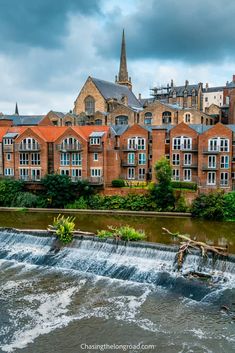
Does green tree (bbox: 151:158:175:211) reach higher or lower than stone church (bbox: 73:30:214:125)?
lower

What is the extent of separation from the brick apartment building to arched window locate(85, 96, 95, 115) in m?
21.0

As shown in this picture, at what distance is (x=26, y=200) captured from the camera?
4297 centimetres

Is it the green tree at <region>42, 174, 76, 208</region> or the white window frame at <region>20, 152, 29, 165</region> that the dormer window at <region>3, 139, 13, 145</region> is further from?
the green tree at <region>42, 174, 76, 208</region>

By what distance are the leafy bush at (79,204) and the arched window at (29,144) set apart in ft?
30.9

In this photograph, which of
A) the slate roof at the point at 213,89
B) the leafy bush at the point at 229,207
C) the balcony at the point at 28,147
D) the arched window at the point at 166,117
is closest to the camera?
the leafy bush at the point at 229,207

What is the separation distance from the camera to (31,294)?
2062 cm

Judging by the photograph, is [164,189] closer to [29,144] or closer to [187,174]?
[187,174]

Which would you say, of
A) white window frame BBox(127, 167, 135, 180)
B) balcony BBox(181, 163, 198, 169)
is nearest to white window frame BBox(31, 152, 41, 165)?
white window frame BBox(127, 167, 135, 180)

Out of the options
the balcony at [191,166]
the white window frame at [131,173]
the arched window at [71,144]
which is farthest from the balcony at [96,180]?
the balcony at [191,166]

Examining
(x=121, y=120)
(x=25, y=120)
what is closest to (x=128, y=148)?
(x=121, y=120)

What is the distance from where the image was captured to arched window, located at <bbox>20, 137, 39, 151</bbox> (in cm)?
4697

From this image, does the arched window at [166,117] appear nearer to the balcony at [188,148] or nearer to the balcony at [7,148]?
the balcony at [188,148]

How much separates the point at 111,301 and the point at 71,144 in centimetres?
2850

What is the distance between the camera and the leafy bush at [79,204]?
137ft
